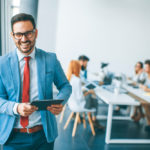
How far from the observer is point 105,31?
5699 millimetres

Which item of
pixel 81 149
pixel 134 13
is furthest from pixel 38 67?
pixel 134 13

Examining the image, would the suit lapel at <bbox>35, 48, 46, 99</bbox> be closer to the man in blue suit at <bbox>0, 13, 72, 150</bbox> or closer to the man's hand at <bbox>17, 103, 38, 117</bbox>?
the man in blue suit at <bbox>0, 13, 72, 150</bbox>

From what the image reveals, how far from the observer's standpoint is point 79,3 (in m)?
5.39

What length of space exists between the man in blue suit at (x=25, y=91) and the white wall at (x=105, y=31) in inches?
169

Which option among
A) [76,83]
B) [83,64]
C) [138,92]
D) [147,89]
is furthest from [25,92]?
[83,64]

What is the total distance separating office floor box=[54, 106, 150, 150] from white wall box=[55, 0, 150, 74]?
241 cm

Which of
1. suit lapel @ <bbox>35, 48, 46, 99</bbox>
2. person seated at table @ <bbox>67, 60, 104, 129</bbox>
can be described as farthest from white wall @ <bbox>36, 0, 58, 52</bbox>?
suit lapel @ <bbox>35, 48, 46, 99</bbox>

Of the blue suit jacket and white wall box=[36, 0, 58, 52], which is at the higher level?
white wall box=[36, 0, 58, 52]

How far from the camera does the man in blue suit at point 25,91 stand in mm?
1202

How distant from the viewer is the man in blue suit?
1.20 m

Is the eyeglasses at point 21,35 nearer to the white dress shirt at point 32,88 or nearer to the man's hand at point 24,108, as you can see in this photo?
the white dress shirt at point 32,88

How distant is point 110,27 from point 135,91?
107 inches

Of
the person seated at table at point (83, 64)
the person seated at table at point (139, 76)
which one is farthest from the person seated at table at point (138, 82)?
the person seated at table at point (83, 64)

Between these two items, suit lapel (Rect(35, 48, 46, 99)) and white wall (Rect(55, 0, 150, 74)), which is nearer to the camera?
suit lapel (Rect(35, 48, 46, 99))
